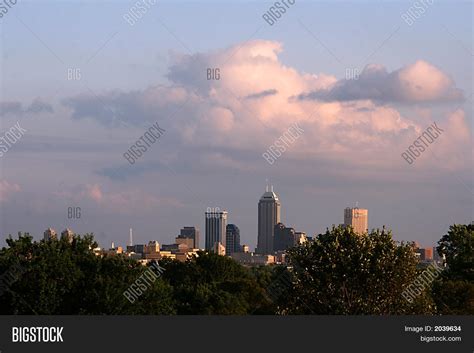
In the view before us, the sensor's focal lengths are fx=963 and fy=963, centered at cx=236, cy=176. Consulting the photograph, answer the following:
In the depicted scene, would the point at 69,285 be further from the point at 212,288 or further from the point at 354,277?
the point at 212,288

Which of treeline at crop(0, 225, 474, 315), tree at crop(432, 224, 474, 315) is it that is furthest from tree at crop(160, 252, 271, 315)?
tree at crop(432, 224, 474, 315)

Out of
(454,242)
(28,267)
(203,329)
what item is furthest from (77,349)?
(454,242)

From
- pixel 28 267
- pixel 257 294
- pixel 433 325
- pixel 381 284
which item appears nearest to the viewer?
pixel 433 325

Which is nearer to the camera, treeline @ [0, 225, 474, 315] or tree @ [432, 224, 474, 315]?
treeline @ [0, 225, 474, 315]

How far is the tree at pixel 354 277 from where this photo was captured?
63.2 m

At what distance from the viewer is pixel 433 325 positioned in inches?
1487

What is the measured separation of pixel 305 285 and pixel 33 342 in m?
33.3

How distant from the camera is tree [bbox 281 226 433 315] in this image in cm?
6316

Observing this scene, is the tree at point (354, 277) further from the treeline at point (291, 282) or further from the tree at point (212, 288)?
the tree at point (212, 288)

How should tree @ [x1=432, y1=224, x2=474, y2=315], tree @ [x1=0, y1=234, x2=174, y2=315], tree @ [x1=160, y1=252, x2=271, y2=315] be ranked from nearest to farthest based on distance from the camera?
1. tree @ [x1=0, y1=234, x2=174, y2=315]
2. tree @ [x1=432, y1=224, x2=474, y2=315]
3. tree @ [x1=160, y1=252, x2=271, y2=315]

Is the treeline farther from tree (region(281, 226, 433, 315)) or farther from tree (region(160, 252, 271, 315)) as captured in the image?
tree (region(160, 252, 271, 315))

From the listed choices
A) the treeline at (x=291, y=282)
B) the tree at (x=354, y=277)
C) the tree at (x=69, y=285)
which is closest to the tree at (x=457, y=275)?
the treeline at (x=291, y=282)

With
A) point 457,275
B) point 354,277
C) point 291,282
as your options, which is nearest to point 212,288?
point 457,275

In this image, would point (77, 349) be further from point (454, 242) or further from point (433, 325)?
point (454, 242)
